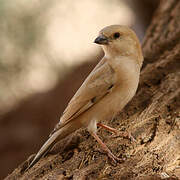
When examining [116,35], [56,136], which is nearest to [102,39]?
[116,35]

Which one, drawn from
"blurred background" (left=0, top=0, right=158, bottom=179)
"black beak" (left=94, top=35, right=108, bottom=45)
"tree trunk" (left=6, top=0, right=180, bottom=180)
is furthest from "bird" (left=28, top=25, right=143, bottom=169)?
"blurred background" (left=0, top=0, right=158, bottom=179)

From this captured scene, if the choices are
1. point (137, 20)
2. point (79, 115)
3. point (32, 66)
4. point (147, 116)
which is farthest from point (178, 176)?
point (137, 20)

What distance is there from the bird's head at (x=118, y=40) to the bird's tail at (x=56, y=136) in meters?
0.91

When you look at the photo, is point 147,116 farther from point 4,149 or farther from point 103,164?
point 4,149

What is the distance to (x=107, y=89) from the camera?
352cm

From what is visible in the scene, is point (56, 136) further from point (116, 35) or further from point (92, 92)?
point (116, 35)

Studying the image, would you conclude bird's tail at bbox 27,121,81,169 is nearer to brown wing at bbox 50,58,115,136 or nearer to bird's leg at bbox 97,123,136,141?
brown wing at bbox 50,58,115,136

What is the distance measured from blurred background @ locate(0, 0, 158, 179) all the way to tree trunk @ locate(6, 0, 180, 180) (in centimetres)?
401

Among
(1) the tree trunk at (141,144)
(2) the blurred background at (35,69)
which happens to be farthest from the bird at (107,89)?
(2) the blurred background at (35,69)

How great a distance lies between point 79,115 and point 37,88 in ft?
16.8

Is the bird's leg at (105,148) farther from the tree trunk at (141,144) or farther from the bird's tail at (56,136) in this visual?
the bird's tail at (56,136)

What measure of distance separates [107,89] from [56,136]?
737 mm

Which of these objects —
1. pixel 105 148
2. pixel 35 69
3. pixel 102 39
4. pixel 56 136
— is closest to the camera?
pixel 105 148

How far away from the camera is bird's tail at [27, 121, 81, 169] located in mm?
3390
